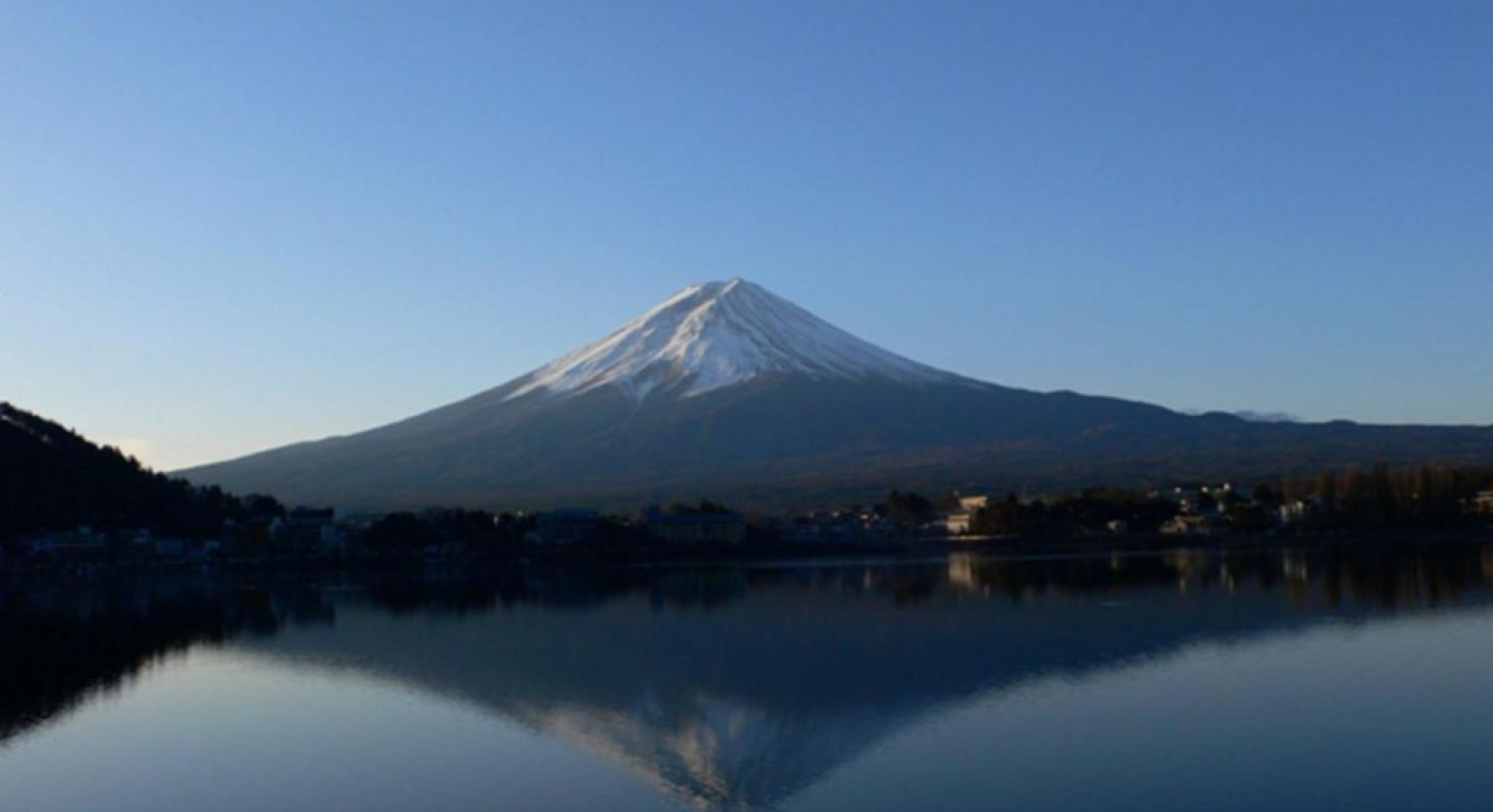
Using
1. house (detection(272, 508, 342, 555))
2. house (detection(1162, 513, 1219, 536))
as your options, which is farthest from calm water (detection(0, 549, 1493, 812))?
house (detection(1162, 513, 1219, 536))

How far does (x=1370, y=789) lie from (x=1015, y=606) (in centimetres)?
820

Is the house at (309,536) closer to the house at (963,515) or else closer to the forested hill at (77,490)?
the forested hill at (77,490)

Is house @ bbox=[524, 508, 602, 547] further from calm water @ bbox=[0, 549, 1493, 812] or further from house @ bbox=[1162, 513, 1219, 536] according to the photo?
house @ bbox=[1162, 513, 1219, 536]

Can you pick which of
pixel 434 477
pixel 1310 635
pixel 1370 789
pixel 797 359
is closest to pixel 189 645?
pixel 1310 635

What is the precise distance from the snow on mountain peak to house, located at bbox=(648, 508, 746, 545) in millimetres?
27673

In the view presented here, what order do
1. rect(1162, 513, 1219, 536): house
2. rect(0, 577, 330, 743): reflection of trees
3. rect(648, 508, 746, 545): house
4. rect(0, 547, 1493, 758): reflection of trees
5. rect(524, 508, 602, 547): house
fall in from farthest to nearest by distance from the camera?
1. rect(1162, 513, 1219, 536): house
2. rect(648, 508, 746, 545): house
3. rect(524, 508, 602, 547): house
4. rect(0, 547, 1493, 758): reflection of trees
5. rect(0, 577, 330, 743): reflection of trees

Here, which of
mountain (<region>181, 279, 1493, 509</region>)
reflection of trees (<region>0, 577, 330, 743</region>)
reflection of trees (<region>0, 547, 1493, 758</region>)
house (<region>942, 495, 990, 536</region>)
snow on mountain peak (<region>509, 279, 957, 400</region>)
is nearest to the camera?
reflection of trees (<region>0, 577, 330, 743</region>)

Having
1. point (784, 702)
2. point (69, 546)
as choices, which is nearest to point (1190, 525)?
point (69, 546)

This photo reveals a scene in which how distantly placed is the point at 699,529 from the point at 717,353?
3259 cm

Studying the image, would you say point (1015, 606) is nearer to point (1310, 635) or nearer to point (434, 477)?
point (1310, 635)

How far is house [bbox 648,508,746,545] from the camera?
2717 centimetres

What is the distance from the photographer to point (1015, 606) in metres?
14.8

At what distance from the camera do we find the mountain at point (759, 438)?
43344 mm

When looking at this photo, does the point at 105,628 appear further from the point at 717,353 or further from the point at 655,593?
the point at 717,353
